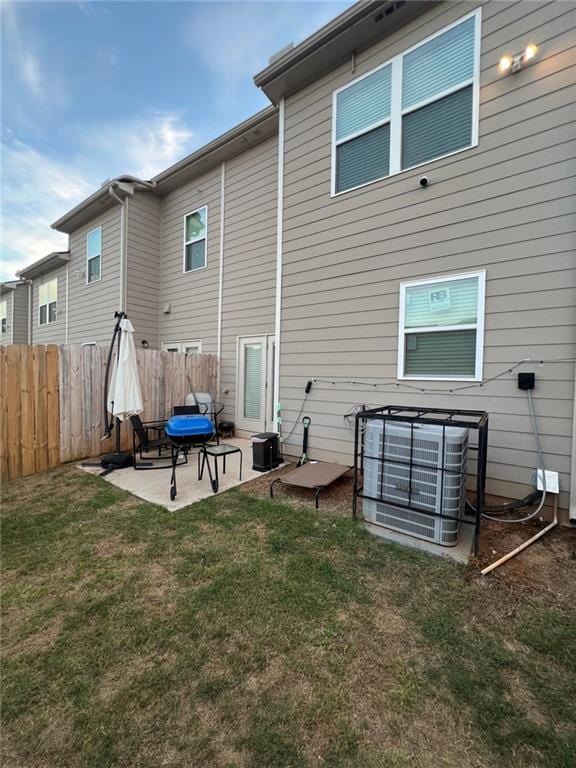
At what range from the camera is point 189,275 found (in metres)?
8.45

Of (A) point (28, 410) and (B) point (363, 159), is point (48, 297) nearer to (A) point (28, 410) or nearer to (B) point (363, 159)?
(A) point (28, 410)

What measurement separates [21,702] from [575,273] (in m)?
5.06

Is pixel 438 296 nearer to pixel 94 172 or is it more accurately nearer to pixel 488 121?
pixel 488 121

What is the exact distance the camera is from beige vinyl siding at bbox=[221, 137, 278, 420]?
6816 mm

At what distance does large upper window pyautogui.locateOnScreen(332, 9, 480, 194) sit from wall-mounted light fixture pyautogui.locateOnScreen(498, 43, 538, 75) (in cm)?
27

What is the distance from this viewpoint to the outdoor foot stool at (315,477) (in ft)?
12.7

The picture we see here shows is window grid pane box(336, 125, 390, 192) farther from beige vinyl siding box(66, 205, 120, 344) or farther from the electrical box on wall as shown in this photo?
beige vinyl siding box(66, 205, 120, 344)

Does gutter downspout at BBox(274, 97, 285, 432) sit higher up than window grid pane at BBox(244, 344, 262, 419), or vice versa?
gutter downspout at BBox(274, 97, 285, 432)

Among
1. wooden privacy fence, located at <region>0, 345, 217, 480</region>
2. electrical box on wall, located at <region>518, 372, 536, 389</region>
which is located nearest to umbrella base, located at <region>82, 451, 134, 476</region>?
wooden privacy fence, located at <region>0, 345, 217, 480</region>

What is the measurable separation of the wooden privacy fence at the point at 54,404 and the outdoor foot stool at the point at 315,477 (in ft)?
11.6

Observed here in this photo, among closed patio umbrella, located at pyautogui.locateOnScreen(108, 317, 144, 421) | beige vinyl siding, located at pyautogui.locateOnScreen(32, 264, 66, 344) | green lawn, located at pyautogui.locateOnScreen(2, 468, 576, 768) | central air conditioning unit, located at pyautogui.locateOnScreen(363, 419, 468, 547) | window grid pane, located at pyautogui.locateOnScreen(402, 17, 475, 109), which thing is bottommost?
green lawn, located at pyautogui.locateOnScreen(2, 468, 576, 768)

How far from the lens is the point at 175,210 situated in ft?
28.8

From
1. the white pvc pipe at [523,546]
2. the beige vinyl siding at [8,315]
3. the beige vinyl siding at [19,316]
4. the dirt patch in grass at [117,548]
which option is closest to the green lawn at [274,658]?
the dirt patch in grass at [117,548]

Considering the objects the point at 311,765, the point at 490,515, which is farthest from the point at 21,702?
the point at 490,515
